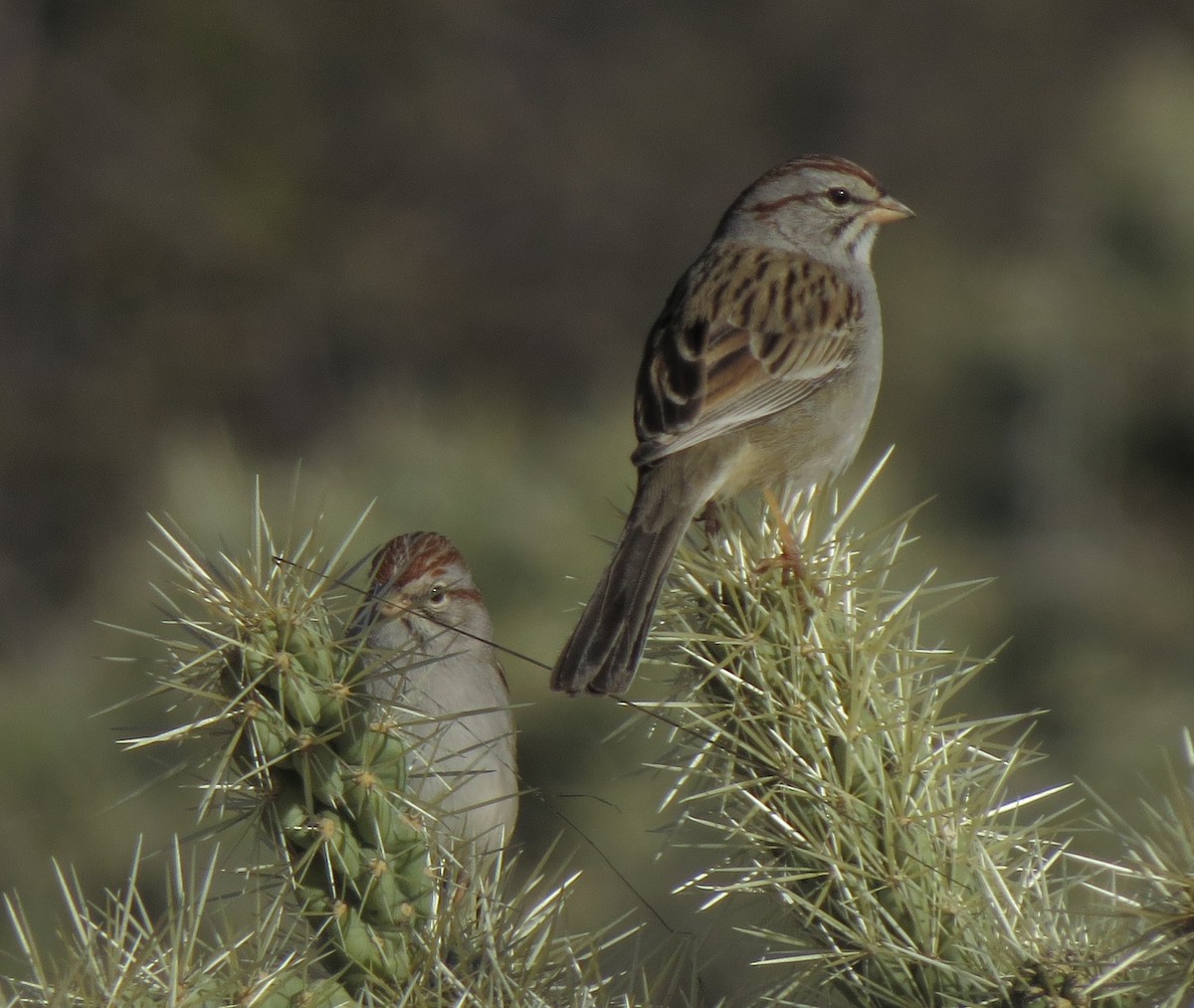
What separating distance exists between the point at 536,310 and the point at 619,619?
1255 cm

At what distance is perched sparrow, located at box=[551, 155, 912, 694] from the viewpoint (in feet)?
10.8

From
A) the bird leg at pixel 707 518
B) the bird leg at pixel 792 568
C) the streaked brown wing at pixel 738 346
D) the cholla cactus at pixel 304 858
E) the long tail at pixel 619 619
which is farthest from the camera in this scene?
the streaked brown wing at pixel 738 346

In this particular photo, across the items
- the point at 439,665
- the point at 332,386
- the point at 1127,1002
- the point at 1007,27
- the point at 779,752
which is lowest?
the point at 332,386

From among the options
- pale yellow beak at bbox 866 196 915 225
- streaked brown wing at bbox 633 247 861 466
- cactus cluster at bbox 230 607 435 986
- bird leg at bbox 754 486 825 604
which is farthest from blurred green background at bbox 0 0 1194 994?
cactus cluster at bbox 230 607 435 986

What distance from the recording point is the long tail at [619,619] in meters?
2.62

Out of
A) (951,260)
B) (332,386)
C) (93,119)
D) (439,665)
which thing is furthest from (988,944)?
(93,119)

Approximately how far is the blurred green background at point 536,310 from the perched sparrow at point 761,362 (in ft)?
4.35

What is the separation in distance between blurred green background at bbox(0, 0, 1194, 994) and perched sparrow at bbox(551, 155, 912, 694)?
1.33 metres

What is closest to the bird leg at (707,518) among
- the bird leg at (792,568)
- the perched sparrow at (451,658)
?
the perched sparrow at (451,658)

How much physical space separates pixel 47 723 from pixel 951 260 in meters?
7.34

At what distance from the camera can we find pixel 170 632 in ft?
21.7

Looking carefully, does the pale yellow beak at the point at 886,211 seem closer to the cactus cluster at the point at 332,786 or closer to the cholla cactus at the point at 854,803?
the cholla cactus at the point at 854,803

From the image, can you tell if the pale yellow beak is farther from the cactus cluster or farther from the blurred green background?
the cactus cluster

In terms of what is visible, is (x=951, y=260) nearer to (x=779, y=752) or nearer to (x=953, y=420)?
(x=953, y=420)
